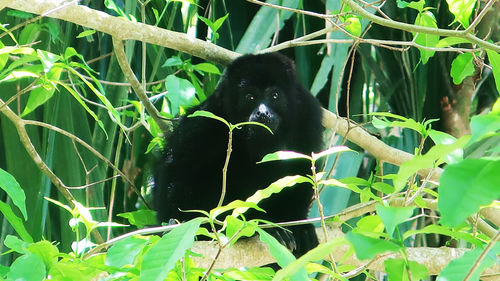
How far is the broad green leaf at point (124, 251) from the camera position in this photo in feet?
4.39

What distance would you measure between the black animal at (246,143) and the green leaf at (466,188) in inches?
94.7

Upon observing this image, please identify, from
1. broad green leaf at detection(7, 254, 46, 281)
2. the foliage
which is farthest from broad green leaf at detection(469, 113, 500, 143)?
broad green leaf at detection(7, 254, 46, 281)

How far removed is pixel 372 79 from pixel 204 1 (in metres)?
1.32

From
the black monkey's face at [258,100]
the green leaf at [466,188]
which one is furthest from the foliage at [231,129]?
the black monkey's face at [258,100]

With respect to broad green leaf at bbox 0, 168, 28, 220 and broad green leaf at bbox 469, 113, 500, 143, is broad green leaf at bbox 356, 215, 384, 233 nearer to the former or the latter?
broad green leaf at bbox 469, 113, 500, 143

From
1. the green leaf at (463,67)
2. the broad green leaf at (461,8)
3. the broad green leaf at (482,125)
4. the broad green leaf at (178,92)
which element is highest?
the broad green leaf at (461,8)

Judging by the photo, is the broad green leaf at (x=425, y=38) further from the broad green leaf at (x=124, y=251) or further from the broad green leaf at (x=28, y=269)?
the broad green leaf at (x=28, y=269)

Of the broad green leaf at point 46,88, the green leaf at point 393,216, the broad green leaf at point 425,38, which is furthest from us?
the broad green leaf at point 425,38

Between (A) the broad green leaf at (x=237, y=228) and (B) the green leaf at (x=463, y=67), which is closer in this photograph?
(A) the broad green leaf at (x=237, y=228)

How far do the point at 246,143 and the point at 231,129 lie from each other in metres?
1.83

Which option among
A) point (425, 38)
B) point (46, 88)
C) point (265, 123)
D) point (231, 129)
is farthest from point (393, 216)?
point (265, 123)

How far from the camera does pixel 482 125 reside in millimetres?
875

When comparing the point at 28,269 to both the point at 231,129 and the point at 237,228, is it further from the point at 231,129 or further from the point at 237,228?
the point at 231,129

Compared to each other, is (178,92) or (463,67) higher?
(463,67)
